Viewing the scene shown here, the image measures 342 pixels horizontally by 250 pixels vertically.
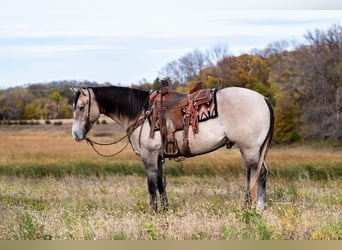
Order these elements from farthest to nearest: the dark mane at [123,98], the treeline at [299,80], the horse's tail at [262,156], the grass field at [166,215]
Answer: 1. the treeline at [299,80]
2. the dark mane at [123,98]
3. the horse's tail at [262,156]
4. the grass field at [166,215]

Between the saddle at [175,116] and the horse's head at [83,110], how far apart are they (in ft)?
2.94

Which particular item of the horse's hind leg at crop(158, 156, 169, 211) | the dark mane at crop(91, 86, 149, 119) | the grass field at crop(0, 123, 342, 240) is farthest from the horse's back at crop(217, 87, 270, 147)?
the dark mane at crop(91, 86, 149, 119)

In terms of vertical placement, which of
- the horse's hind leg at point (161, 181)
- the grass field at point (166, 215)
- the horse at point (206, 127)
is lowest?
the grass field at point (166, 215)

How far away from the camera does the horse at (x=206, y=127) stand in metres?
7.61

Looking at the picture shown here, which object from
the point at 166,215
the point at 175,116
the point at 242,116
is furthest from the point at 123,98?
the point at 166,215

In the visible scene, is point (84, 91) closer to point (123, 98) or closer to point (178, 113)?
point (123, 98)

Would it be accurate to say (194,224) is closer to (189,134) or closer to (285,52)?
(189,134)

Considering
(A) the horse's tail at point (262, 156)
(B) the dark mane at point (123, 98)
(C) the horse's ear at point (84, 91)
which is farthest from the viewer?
(B) the dark mane at point (123, 98)

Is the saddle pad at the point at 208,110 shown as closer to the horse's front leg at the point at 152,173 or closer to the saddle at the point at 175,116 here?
the saddle at the point at 175,116

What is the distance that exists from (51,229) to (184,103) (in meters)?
2.65

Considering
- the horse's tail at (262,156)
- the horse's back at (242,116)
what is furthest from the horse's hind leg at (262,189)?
the horse's back at (242,116)

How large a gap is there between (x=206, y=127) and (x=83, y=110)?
72.5 inches

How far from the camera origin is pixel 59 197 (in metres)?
9.38

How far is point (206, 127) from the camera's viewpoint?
762 cm
